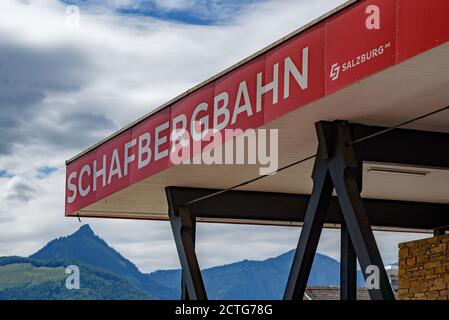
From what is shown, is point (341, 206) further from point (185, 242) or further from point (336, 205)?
point (336, 205)

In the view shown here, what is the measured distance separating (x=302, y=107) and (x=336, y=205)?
726cm

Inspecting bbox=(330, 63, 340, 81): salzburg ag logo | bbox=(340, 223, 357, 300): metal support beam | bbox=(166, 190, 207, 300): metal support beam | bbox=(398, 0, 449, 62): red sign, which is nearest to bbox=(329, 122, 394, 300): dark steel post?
bbox=(330, 63, 340, 81): salzburg ag logo

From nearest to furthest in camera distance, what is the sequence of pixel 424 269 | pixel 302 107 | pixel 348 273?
pixel 302 107, pixel 348 273, pixel 424 269

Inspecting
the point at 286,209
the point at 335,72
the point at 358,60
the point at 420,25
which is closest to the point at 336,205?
the point at 286,209

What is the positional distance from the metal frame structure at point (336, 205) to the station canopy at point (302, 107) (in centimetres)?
24

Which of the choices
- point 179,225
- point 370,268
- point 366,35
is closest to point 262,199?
point 179,225

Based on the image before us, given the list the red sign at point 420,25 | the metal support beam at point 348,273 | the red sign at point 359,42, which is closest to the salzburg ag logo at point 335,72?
the red sign at point 359,42

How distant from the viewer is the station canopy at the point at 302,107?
A: 40.5ft

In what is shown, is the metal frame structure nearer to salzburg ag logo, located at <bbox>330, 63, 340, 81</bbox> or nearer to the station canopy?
the station canopy

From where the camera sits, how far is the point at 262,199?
20.7 metres

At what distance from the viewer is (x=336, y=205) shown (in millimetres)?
21062
